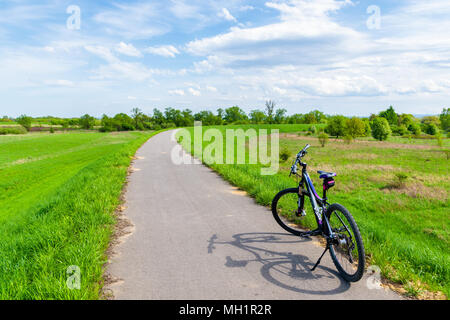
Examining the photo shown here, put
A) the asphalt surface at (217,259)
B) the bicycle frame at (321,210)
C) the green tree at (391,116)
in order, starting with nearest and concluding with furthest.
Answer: the asphalt surface at (217,259) < the bicycle frame at (321,210) < the green tree at (391,116)

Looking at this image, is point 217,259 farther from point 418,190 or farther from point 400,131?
point 400,131

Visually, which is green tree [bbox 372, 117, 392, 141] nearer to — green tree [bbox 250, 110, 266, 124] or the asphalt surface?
the asphalt surface

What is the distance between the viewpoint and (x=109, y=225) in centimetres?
541

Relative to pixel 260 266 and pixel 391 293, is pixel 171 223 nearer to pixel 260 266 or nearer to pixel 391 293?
pixel 260 266

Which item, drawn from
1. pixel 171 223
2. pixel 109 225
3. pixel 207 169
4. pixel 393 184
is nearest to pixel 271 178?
pixel 207 169

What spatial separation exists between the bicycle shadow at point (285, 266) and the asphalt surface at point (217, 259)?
12 millimetres

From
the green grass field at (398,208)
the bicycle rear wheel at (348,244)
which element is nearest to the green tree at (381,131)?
the green grass field at (398,208)

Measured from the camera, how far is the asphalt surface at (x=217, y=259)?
3299 millimetres

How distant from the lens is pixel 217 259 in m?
4.12

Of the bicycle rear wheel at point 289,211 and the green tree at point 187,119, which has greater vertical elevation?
the green tree at point 187,119

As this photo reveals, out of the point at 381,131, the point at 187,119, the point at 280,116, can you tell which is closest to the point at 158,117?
the point at 187,119

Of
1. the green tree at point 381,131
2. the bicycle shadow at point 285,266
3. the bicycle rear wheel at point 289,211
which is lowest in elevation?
the bicycle shadow at point 285,266

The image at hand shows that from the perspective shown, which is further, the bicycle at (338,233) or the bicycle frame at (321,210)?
the bicycle frame at (321,210)

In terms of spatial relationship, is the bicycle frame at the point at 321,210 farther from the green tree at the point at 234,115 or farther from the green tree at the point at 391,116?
the green tree at the point at 234,115
